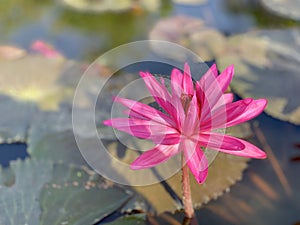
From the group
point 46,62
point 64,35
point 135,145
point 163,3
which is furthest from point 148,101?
point 163,3

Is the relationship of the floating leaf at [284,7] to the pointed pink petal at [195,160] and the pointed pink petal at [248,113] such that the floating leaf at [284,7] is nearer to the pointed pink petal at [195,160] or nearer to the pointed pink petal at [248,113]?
the pointed pink petal at [248,113]

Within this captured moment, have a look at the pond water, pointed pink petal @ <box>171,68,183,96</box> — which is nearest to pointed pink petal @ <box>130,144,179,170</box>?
pointed pink petal @ <box>171,68,183,96</box>

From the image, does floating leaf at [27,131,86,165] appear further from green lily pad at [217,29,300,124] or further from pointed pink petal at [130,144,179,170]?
green lily pad at [217,29,300,124]

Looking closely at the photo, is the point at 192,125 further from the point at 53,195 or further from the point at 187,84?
the point at 53,195

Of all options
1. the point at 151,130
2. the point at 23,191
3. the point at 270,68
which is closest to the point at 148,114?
the point at 151,130

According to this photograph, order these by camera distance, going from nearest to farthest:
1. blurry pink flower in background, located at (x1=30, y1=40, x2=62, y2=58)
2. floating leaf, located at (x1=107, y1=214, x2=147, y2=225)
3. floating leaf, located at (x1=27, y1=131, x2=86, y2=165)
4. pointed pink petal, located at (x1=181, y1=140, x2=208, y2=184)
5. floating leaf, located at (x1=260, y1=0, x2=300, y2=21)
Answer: pointed pink petal, located at (x1=181, y1=140, x2=208, y2=184) → floating leaf, located at (x1=107, y1=214, x2=147, y2=225) → floating leaf, located at (x1=27, y1=131, x2=86, y2=165) → blurry pink flower in background, located at (x1=30, y1=40, x2=62, y2=58) → floating leaf, located at (x1=260, y1=0, x2=300, y2=21)

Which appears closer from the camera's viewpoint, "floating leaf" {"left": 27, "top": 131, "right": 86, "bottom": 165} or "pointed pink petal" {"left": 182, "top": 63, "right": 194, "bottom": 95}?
"pointed pink petal" {"left": 182, "top": 63, "right": 194, "bottom": 95}
